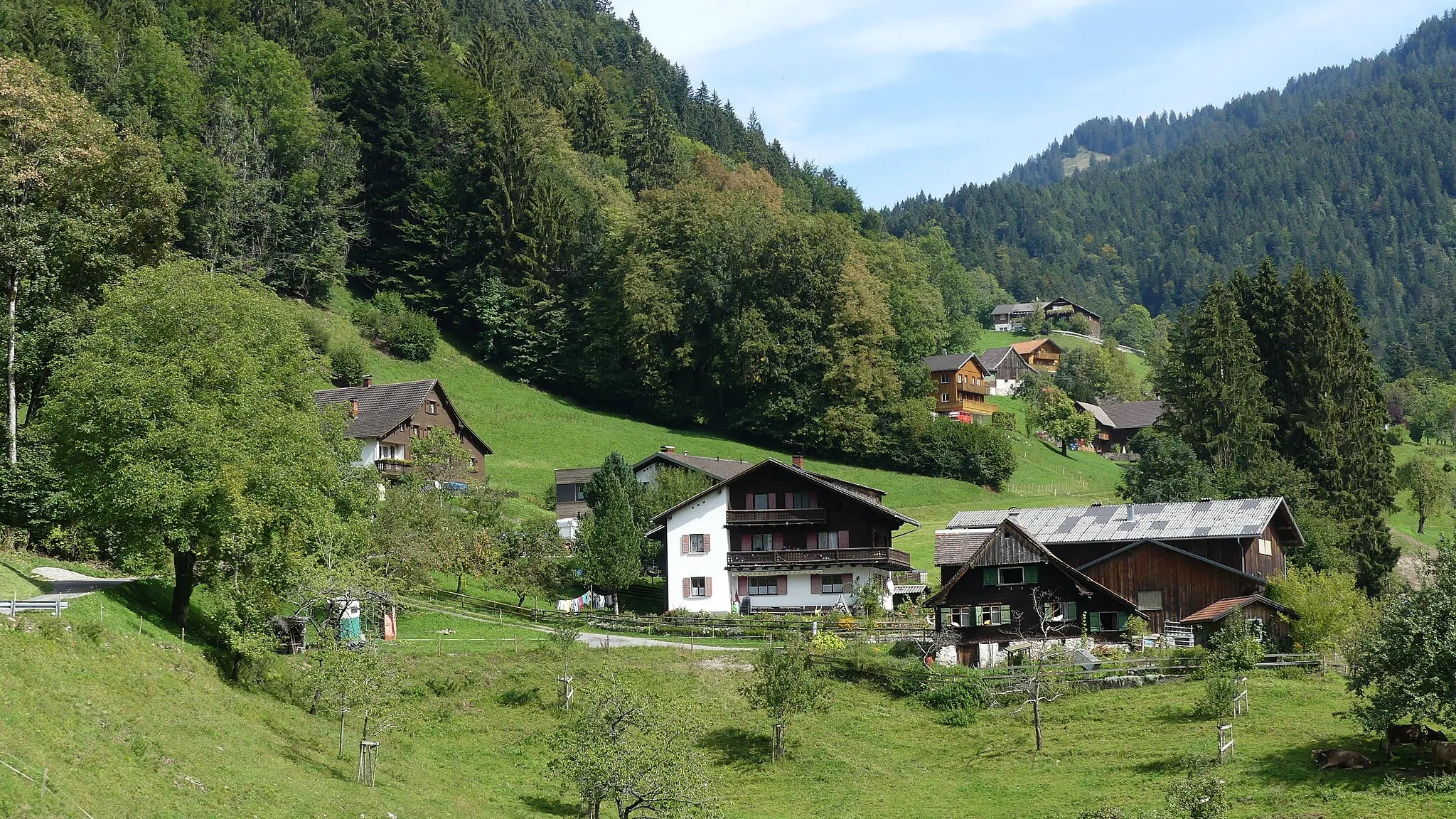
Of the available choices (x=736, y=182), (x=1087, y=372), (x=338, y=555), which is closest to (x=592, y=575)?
(x=338, y=555)

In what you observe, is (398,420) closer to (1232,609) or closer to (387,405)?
(387,405)

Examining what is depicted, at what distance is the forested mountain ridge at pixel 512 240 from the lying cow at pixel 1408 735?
63153 millimetres

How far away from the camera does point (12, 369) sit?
48.7 meters

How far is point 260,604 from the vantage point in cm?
3891

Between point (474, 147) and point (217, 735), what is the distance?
88.1 m

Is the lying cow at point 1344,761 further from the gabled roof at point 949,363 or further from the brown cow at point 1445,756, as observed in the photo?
the gabled roof at point 949,363

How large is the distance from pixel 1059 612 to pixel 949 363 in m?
84.1

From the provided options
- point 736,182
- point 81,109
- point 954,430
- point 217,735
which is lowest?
point 217,735

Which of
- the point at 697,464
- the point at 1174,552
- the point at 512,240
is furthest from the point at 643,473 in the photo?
the point at 512,240

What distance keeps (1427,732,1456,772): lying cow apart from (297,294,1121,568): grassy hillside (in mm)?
48591

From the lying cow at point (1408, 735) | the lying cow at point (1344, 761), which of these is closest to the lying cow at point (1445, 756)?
the lying cow at point (1408, 735)

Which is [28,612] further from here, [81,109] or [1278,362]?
[1278,362]

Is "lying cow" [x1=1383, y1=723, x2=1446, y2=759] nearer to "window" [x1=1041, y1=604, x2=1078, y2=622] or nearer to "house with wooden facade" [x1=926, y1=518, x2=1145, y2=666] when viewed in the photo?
"window" [x1=1041, y1=604, x2=1078, y2=622]

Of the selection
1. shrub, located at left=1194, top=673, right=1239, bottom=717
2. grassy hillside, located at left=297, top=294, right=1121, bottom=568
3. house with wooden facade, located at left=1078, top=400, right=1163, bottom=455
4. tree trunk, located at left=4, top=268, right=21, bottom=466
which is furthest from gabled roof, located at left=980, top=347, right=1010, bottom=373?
tree trunk, located at left=4, top=268, right=21, bottom=466
